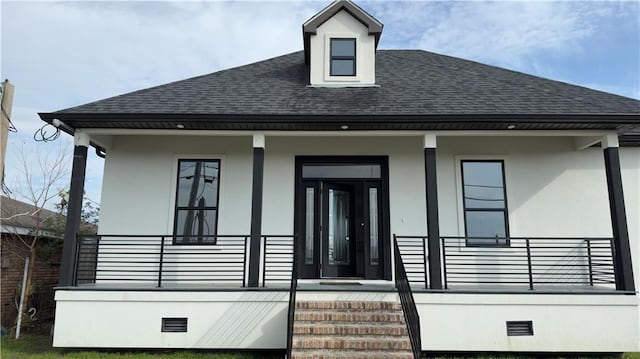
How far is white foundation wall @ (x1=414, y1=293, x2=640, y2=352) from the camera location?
586 centimetres

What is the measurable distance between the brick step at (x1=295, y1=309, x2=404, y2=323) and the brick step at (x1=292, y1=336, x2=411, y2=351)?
39cm

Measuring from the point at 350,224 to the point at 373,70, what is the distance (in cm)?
341

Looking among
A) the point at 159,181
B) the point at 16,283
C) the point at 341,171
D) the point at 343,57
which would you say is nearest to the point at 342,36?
the point at 343,57

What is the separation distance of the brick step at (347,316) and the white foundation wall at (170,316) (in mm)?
456

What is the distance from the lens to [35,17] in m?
9.16

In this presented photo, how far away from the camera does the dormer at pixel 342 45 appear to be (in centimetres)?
843

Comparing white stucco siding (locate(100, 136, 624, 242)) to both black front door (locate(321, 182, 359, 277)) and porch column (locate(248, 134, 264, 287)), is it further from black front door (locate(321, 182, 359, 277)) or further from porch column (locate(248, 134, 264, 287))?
porch column (locate(248, 134, 264, 287))

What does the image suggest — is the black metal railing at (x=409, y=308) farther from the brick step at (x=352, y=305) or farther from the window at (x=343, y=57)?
the window at (x=343, y=57)

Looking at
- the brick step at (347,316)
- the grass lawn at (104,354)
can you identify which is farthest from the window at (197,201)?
the brick step at (347,316)

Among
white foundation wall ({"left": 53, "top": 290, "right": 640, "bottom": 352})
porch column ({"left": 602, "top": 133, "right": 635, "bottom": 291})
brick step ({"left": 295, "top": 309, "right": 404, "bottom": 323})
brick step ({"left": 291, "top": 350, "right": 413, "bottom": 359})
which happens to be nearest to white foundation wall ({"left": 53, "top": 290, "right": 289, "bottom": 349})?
white foundation wall ({"left": 53, "top": 290, "right": 640, "bottom": 352})

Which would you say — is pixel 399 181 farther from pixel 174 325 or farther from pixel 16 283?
pixel 16 283

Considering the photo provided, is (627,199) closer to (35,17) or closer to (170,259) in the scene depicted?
(170,259)

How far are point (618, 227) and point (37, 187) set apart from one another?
1315 centimetres

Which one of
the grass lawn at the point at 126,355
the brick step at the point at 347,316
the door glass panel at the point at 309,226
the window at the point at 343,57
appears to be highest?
the window at the point at 343,57
